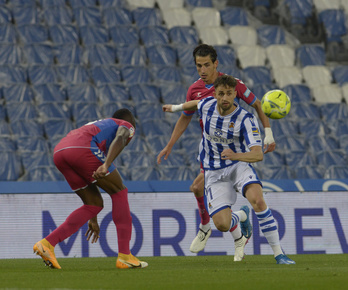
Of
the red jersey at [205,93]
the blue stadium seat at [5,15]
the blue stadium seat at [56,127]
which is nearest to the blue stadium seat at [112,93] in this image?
the blue stadium seat at [56,127]

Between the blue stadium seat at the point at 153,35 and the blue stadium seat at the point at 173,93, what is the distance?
5.05ft

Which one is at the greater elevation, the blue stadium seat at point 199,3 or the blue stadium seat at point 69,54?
the blue stadium seat at point 199,3

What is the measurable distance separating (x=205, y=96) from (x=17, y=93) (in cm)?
657

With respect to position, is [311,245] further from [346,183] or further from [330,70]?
[330,70]

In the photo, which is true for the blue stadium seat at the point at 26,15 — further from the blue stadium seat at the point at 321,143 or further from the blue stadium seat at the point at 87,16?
the blue stadium seat at the point at 321,143

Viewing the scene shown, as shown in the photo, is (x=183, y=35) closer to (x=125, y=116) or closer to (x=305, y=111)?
(x=305, y=111)

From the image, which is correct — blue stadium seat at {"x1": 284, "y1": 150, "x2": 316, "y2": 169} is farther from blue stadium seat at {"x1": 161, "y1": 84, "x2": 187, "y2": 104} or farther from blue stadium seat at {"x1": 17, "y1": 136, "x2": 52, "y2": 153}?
blue stadium seat at {"x1": 17, "y1": 136, "x2": 52, "y2": 153}

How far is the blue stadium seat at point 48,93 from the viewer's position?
13.8 m

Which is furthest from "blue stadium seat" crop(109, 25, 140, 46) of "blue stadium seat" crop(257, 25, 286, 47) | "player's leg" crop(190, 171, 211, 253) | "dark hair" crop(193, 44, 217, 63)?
"dark hair" crop(193, 44, 217, 63)

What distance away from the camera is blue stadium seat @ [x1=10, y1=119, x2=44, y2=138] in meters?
13.0

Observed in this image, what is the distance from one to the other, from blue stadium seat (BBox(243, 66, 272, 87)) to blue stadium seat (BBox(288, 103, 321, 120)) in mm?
976

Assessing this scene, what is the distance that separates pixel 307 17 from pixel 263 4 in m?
1.22

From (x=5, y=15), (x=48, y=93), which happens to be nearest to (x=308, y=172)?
(x=48, y=93)

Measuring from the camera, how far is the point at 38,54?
1467 centimetres
